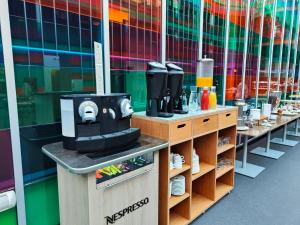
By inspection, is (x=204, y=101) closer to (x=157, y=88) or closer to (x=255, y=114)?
(x=157, y=88)

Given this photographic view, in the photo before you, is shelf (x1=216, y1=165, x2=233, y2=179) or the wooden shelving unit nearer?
the wooden shelving unit

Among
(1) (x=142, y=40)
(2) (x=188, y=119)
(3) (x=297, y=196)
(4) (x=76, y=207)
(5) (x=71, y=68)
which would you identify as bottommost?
(3) (x=297, y=196)

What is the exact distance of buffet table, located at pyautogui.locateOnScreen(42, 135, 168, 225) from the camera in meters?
1.21

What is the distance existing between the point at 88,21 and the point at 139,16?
56cm

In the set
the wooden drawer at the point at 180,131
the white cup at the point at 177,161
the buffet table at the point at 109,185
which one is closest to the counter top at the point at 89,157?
the buffet table at the point at 109,185

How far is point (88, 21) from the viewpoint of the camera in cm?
172

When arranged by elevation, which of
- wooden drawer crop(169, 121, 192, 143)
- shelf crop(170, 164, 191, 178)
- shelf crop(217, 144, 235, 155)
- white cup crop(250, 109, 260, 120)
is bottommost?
shelf crop(170, 164, 191, 178)

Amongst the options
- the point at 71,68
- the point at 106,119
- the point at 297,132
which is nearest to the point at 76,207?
the point at 106,119

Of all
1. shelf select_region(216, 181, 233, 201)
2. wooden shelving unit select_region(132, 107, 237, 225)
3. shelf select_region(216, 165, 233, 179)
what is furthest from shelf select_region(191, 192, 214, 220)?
shelf select_region(216, 165, 233, 179)

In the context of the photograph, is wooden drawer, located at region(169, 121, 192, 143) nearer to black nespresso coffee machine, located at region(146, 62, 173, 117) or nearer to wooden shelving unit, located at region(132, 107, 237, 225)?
wooden shelving unit, located at region(132, 107, 237, 225)

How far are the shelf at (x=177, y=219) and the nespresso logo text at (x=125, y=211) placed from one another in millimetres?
588

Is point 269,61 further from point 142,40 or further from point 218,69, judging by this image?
point 142,40

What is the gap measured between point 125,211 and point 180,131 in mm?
705

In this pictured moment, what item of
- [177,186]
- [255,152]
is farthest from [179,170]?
[255,152]
